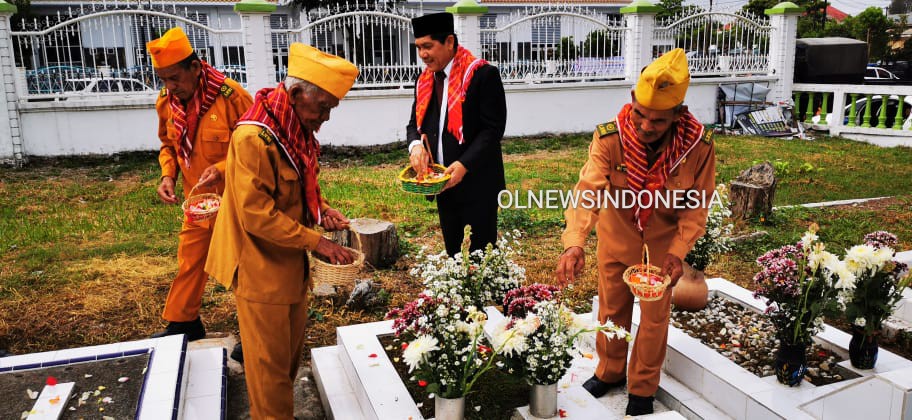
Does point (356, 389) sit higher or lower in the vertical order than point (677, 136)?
lower

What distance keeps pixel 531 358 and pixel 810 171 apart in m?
8.49

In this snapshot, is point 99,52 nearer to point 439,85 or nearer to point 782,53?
point 439,85

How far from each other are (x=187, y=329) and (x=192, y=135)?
3.81 ft

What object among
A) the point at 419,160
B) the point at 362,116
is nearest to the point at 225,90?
the point at 419,160

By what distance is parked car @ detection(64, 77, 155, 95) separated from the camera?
35.8ft

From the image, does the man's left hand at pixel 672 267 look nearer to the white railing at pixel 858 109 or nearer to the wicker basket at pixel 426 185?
the wicker basket at pixel 426 185

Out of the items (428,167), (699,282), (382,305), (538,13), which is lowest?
(382,305)

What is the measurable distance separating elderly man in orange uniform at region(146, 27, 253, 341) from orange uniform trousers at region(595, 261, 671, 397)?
83.6 inches

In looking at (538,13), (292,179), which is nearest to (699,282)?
(292,179)

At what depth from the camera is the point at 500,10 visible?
27.2 m

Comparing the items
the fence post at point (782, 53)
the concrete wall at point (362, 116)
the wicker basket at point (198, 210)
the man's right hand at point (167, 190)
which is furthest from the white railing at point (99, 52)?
the fence post at point (782, 53)

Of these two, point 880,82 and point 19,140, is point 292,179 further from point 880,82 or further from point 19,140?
point 880,82

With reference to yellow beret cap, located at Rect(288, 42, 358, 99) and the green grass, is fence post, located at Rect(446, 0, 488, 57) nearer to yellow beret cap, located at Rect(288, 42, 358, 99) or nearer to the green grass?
the green grass

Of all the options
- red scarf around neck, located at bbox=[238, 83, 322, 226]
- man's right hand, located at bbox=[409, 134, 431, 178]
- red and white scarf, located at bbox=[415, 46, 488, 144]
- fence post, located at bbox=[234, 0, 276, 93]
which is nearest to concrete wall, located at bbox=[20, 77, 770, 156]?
fence post, located at bbox=[234, 0, 276, 93]
